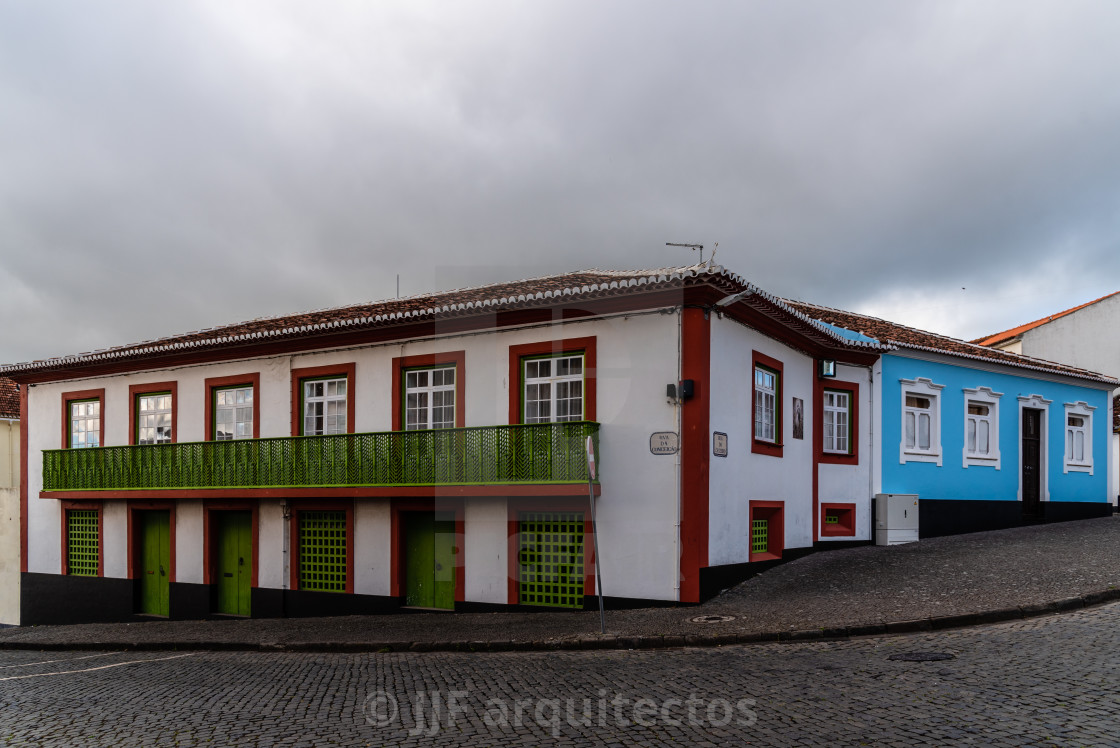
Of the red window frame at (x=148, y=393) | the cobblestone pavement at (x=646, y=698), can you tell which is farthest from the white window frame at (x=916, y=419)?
the red window frame at (x=148, y=393)

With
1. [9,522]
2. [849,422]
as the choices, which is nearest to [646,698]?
[849,422]

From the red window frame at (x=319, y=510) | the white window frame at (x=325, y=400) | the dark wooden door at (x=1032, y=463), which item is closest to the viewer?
the red window frame at (x=319, y=510)

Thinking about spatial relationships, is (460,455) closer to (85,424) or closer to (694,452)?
(694,452)

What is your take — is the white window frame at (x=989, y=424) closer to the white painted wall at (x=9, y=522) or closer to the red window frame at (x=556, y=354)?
the red window frame at (x=556, y=354)

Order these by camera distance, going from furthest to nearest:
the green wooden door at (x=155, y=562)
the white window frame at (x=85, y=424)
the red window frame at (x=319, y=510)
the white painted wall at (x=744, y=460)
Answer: the white window frame at (x=85, y=424)
the green wooden door at (x=155, y=562)
the red window frame at (x=319, y=510)
the white painted wall at (x=744, y=460)

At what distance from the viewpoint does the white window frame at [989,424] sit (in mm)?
19328

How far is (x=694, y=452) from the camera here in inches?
487

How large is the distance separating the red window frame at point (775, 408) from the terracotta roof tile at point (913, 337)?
11.8 feet

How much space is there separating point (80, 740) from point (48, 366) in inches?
A: 636

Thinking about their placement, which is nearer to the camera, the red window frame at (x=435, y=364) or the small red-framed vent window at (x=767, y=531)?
the small red-framed vent window at (x=767, y=531)

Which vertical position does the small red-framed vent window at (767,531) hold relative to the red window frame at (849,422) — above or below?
below

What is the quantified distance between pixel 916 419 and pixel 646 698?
13.2m

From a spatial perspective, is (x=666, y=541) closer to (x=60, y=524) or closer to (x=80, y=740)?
(x=80, y=740)

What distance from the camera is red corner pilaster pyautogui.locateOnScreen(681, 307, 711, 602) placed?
12.3 m
